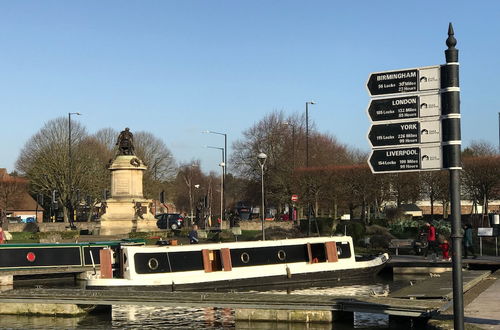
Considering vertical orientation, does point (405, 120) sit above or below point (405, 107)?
below

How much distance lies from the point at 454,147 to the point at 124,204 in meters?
41.2

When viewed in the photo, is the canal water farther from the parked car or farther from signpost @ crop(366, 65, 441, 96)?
the parked car

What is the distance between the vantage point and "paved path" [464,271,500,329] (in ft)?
48.5

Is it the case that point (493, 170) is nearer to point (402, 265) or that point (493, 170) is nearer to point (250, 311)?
point (402, 265)

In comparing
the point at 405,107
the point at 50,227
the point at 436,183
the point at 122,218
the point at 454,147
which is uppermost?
the point at 436,183

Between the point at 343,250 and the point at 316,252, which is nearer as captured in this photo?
the point at 316,252

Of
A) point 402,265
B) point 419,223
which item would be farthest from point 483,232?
point 419,223

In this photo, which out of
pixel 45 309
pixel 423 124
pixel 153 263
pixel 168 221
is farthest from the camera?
pixel 168 221

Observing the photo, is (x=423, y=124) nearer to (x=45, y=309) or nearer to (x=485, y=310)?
(x=485, y=310)

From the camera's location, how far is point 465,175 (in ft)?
225

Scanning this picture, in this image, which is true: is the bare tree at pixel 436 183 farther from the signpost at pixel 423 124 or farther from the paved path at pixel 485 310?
the signpost at pixel 423 124

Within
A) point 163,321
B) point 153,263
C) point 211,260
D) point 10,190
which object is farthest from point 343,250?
point 10,190

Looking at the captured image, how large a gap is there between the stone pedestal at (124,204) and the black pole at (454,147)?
4038 cm

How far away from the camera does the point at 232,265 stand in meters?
27.5
